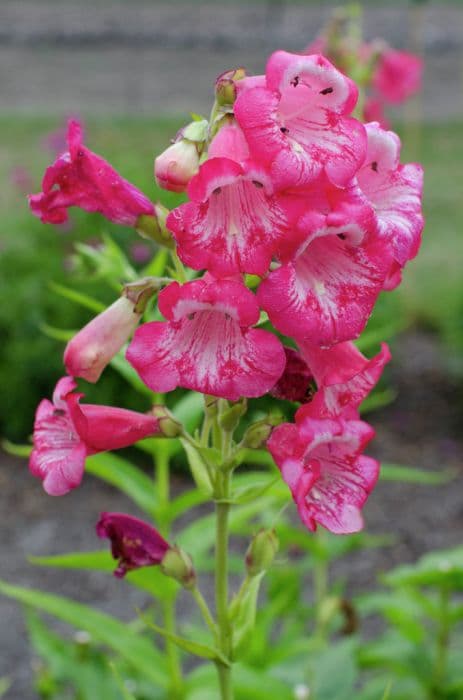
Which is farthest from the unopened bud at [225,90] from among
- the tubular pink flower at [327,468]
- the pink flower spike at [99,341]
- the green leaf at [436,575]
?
the green leaf at [436,575]

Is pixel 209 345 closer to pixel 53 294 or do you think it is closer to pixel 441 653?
pixel 441 653

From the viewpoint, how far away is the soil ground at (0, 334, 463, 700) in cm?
365

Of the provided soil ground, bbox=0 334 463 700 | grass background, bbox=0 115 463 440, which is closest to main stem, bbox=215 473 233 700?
soil ground, bbox=0 334 463 700

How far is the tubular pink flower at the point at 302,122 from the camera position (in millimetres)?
982

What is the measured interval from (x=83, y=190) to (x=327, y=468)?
444 millimetres

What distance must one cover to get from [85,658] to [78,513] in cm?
217

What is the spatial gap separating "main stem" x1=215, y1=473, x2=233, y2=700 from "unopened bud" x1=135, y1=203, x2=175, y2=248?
0.32 m

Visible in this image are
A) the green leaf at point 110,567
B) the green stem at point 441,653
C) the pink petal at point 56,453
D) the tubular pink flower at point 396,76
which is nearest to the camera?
the pink petal at point 56,453

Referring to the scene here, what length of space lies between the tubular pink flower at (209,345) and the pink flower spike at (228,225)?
30 mm

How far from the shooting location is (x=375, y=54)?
313 cm

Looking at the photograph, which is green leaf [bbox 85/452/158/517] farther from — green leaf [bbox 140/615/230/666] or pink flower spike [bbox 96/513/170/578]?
green leaf [bbox 140/615/230/666]

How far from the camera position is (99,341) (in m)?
1.15

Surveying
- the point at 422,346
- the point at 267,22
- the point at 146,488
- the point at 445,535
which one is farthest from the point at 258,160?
the point at 267,22

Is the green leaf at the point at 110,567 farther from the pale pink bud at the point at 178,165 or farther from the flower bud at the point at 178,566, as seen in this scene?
the pale pink bud at the point at 178,165
